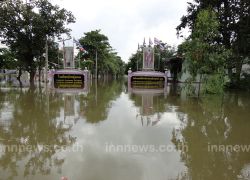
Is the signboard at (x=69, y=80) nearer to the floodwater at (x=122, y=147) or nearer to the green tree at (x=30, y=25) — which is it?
the green tree at (x=30, y=25)

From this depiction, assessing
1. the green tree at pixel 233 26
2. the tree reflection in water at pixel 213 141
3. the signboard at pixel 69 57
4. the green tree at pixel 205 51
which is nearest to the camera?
the tree reflection in water at pixel 213 141

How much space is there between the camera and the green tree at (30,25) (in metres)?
30.0

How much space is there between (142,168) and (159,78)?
2689 cm

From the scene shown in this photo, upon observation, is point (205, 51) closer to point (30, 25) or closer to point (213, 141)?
point (213, 141)

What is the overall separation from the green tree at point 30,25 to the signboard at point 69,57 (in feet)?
7.46

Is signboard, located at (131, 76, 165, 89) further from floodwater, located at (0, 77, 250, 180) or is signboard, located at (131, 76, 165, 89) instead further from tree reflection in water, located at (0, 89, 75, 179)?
tree reflection in water, located at (0, 89, 75, 179)

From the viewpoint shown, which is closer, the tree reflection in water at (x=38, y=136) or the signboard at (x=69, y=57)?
the tree reflection in water at (x=38, y=136)

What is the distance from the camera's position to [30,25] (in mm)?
30656

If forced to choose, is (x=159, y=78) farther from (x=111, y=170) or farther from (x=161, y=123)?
(x=111, y=170)

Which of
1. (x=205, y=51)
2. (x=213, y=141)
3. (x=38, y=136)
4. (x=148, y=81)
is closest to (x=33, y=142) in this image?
(x=38, y=136)

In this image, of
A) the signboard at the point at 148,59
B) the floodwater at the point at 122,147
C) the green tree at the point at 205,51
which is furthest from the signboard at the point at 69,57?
the floodwater at the point at 122,147

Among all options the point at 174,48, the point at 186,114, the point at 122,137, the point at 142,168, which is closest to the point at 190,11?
the point at 186,114

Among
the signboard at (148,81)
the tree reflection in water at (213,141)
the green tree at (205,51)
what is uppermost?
the green tree at (205,51)

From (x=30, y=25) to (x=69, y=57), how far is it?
18.9 feet
